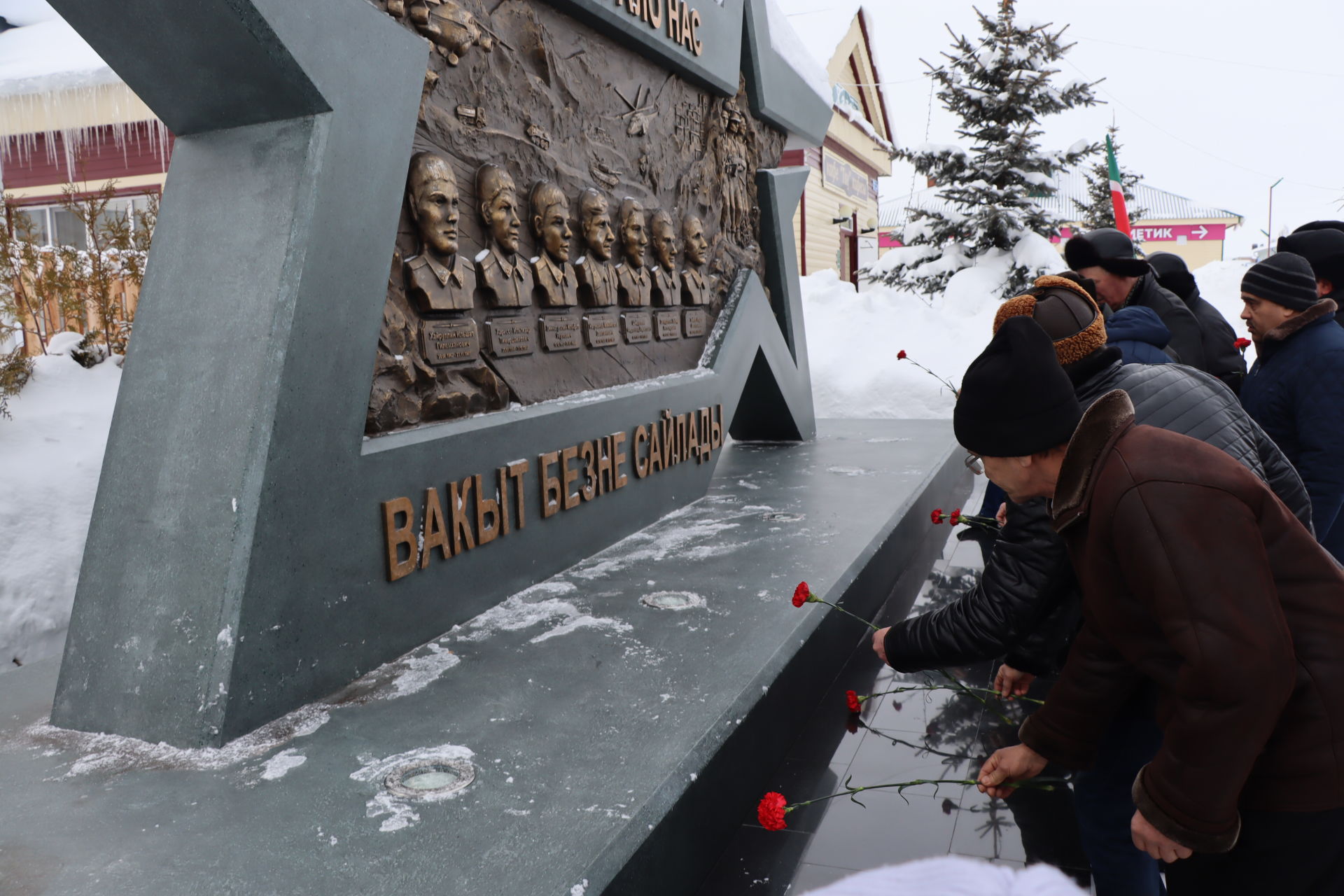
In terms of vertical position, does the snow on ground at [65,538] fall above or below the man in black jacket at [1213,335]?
below

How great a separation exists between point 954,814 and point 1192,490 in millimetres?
1954

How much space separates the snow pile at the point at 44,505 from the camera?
14.6 feet

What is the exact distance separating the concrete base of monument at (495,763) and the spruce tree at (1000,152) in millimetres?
11173

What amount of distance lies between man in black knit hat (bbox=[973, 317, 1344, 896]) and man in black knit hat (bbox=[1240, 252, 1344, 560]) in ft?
6.80

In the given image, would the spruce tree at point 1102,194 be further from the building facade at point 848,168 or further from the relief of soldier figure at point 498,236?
the relief of soldier figure at point 498,236

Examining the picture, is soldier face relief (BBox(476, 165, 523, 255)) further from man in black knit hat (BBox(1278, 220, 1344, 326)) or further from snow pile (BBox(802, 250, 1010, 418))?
snow pile (BBox(802, 250, 1010, 418))

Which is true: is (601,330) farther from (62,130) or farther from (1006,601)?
(62,130)

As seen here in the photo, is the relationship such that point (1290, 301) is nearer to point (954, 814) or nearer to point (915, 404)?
point (954, 814)

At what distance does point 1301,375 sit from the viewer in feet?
11.2

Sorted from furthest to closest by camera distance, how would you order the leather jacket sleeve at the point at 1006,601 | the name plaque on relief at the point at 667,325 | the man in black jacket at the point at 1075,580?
the name plaque on relief at the point at 667,325 → the leather jacket sleeve at the point at 1006,601 → the man in black jacket at the point at 1075,580

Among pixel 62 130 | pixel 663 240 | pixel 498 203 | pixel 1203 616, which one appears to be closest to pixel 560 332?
pixel 498 203

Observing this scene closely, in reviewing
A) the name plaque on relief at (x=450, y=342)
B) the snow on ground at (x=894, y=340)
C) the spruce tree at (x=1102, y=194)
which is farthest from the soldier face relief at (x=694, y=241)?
the spruce tree at (x=1102, y=194)

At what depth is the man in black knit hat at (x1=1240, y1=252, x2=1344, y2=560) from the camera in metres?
3.32

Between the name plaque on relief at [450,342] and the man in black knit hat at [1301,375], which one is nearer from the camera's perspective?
the man in black knit hat at [1301,375]
